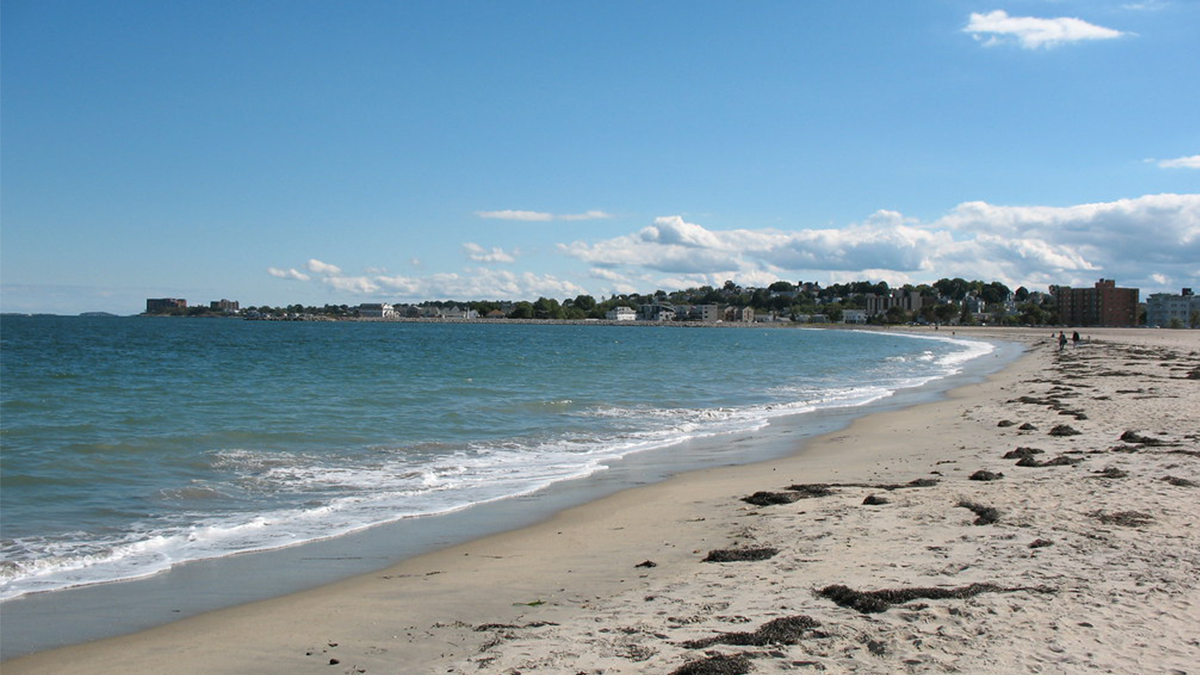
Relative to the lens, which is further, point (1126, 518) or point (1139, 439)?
point (1139, 439)

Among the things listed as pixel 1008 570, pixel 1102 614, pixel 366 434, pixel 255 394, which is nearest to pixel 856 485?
pixel 1008 570

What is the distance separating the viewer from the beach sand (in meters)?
4.86

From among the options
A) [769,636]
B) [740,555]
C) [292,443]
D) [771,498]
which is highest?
Answer: [769,636]

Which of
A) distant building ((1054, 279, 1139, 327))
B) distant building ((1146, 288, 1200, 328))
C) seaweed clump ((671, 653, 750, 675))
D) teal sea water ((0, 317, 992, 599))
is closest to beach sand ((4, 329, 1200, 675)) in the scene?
seaweed clump ((671, 653, 750, 675))

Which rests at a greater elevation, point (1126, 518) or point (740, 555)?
point (1126, 518)

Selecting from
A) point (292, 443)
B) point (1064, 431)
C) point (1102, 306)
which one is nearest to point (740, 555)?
point (1064, 431)

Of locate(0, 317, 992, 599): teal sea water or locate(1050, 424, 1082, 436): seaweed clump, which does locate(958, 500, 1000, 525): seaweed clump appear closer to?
locate(0, 317, 992, 599): teal sea water

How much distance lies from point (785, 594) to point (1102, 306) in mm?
199217

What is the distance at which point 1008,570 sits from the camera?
6273 mm

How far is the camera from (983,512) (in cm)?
830

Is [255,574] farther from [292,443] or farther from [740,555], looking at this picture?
[292,443]

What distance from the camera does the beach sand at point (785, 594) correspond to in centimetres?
486

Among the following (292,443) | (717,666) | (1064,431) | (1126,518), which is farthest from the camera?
(292,443)

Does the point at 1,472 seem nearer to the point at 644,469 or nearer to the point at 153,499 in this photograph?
the point at 153,499
